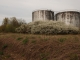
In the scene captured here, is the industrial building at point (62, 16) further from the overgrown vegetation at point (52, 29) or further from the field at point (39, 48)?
the field at point (39, 48)

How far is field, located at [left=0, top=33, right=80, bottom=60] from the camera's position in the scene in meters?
13.9

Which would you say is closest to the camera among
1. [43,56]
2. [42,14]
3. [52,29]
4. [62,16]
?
[43,56]

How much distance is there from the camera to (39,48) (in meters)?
16.0

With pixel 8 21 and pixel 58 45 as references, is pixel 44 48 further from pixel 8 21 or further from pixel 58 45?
pixel 8 21

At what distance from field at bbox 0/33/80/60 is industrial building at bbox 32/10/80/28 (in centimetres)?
1573

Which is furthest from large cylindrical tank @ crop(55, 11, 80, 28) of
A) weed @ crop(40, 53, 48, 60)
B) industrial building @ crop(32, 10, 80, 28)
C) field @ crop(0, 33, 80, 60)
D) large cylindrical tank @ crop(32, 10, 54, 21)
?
weed @ crop(40, 53, 48, 60)

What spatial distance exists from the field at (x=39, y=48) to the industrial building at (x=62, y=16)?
→ 51.6 ft

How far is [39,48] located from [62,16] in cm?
1883

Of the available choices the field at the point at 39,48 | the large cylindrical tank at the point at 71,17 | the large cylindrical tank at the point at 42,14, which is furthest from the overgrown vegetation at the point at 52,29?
the large cylindrical tank at the point at 42,14

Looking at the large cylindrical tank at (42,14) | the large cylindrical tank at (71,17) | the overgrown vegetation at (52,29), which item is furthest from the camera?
the large cylindrical tank at (42,14)


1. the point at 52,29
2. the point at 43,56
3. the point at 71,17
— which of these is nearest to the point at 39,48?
the point at 43,56

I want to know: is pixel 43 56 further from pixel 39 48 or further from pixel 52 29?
pixel 52 29

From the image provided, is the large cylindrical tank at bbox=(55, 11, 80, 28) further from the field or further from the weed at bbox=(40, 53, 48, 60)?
the weed at bbox=(40, 53, 48, 60)

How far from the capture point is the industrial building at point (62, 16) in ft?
107
